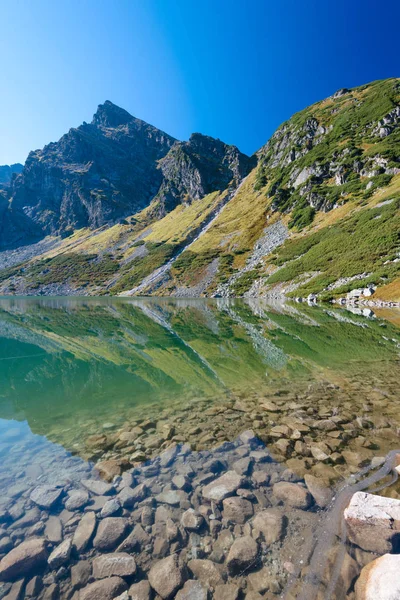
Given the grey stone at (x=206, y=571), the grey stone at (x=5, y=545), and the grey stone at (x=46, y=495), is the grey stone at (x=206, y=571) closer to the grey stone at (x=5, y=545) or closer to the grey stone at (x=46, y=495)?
the grey stone at (x=5, y=545)

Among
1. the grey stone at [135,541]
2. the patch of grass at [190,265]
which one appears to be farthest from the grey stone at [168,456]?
the patch of grass at [190,265]

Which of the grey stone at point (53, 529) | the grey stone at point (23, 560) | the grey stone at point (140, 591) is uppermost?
the grey stone at point (23, 560)

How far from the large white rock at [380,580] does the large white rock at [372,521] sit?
0.42m

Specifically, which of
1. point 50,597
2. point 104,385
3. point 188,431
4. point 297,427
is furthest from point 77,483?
point 104,385

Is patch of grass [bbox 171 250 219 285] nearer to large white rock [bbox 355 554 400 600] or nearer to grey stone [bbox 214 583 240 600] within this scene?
grey stone [bbox 214 583 240 600]

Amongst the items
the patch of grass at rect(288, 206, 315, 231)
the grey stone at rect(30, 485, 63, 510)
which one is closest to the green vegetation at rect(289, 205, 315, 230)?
the patch of grass at rect(288, 206, 315, 231)

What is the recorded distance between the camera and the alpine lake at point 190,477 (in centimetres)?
372

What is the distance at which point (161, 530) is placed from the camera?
4512mm

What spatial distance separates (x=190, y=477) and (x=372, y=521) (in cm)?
335

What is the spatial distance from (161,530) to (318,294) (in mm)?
55505

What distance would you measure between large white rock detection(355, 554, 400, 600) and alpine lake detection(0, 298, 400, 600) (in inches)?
5.2

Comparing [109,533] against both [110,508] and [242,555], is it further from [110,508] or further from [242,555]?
[242,555]

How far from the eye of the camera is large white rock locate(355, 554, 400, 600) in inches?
115

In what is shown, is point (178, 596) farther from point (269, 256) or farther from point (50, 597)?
point (269, 256)
